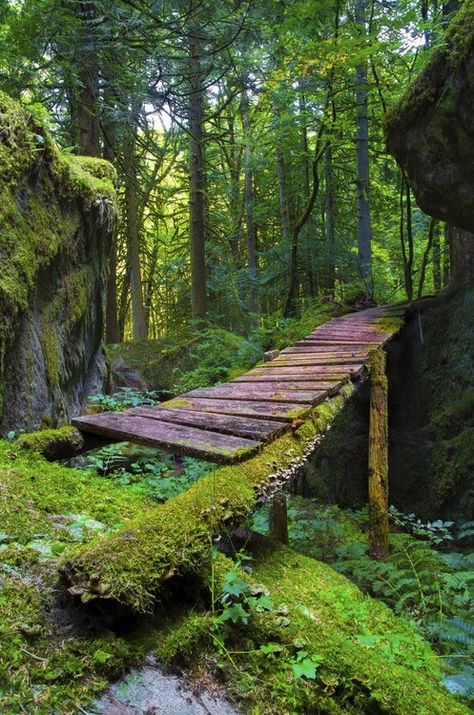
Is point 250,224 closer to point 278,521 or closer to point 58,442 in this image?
point 278,521

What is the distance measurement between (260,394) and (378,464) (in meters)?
1.88

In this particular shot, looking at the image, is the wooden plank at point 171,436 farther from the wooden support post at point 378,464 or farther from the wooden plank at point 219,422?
the wooden support post at point 378,464

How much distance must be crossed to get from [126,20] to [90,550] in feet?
26.4

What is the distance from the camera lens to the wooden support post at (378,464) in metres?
4.47

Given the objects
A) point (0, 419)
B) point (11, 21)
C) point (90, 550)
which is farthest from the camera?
point (11, 21)

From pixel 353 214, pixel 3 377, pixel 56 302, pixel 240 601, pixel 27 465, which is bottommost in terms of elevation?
pixel 240 601

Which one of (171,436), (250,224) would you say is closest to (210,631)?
(171,436)

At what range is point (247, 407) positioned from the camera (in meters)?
3.44

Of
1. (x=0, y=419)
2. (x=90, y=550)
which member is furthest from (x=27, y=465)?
(x=90, y=550)

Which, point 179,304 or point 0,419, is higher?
point 179,304

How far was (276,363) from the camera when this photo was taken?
5340 mm

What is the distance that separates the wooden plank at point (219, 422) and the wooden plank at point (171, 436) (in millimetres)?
79

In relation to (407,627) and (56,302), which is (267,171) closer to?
(56,302)

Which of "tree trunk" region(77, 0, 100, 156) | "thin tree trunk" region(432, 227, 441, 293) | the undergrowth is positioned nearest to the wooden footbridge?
the undergrowth
